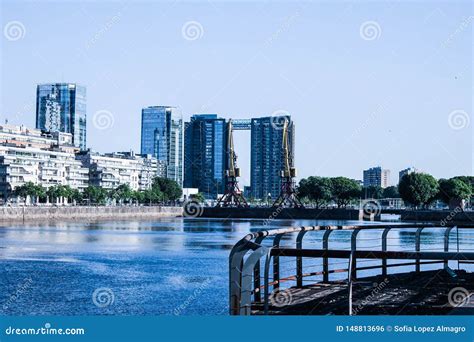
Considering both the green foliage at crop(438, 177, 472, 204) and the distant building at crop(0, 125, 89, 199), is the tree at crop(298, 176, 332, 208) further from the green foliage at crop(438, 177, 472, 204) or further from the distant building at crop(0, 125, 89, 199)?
the distant building at crop(0, 125, 89, 199)

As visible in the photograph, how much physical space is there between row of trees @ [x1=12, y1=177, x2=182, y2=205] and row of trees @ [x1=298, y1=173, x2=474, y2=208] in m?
31.4

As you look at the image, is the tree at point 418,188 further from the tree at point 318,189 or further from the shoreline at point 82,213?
the shoreline at point 82,213

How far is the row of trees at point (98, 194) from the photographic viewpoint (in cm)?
12612

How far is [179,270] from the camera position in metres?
33.1

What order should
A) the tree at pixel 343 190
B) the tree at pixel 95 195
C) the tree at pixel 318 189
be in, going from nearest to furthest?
the tree at pixel 95 195 → the tree at pixel 318 189 → the tree at pixel 343 190

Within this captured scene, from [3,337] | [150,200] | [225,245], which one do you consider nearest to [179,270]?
[225,245]

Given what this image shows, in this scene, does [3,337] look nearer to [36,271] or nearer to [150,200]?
[36,271]

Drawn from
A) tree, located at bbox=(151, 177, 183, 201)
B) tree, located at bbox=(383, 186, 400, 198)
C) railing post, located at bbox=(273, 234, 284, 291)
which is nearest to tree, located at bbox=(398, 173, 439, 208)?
tree, located at bbox=(383, 186, 400, 198)

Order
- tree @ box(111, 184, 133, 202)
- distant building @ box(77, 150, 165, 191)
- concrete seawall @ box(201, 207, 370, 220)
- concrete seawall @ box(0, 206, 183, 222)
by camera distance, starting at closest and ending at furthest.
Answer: concrete seawall @ box(0, 206, 183, 222)
concrete seawall @ box(201, 207, 370, 220)
tree @ box(111, 184, 133, 202)
distant building @ box(77, 150, 165, 191)

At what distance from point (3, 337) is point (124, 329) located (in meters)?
1.47

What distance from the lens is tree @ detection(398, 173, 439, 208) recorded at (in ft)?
414

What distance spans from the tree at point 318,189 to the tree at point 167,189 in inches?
1421

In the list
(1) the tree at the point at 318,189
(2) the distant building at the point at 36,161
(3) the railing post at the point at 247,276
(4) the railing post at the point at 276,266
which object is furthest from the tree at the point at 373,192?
(3) the railing post at the point at 247,276

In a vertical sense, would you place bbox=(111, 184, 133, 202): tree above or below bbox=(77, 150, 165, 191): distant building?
below
